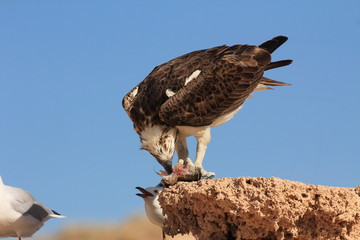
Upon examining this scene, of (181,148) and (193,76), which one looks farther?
(181,148)

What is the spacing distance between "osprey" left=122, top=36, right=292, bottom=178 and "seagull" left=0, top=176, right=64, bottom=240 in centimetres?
244

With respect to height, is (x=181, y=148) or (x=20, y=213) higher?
(x=181, y=148)

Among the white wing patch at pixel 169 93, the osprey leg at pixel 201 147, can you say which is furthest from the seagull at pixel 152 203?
the white wing patch at pixel 169 93

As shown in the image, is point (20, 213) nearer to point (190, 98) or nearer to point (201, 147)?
point (201, 147)

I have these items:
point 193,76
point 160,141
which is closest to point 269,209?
point 160,141

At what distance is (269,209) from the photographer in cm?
524

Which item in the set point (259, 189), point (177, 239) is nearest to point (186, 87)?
point (259, 189)

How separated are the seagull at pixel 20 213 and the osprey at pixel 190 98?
2.44m

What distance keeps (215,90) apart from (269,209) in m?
2.72

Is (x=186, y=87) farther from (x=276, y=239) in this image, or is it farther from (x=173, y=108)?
(x=276, y=239)

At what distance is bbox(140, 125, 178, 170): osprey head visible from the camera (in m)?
7.44

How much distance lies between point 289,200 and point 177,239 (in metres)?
6.12

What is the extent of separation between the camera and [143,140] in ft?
25.0

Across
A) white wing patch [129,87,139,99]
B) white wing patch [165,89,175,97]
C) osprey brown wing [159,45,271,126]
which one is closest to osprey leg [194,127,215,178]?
osprey brown wing [159,45,271,126]
